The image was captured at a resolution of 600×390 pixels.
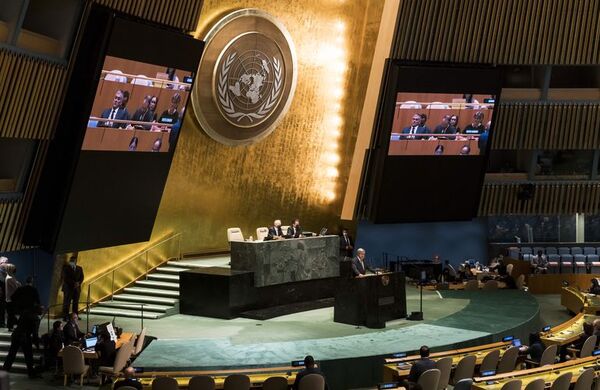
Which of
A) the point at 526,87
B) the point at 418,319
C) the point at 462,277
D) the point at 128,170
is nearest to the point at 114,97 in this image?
the point at 128,170

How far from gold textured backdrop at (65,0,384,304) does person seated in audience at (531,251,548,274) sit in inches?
245

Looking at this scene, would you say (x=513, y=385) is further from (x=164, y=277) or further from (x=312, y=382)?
(x=164, y=277)

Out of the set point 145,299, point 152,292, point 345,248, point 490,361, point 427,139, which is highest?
point 427,139

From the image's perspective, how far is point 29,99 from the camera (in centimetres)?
1473

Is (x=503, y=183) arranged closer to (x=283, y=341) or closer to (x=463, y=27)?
(x=463, y=27)

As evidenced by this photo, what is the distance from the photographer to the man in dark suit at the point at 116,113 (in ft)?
52.6

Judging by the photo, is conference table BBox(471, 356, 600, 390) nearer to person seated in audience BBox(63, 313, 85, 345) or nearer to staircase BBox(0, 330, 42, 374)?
person seated in audience BBox(63, 313, 85, 345)

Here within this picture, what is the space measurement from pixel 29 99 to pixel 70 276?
3.85m

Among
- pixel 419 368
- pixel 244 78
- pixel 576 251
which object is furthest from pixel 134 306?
pixel 576 251

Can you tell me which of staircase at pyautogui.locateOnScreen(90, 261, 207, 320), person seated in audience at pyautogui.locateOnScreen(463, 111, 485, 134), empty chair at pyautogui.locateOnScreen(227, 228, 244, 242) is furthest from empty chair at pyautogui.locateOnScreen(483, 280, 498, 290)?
staircase at pyautogui.locateOnScreen(90, 261, 207, 320)

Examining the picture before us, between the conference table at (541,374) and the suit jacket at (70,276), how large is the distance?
353 inches

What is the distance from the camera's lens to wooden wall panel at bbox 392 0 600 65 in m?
21.7

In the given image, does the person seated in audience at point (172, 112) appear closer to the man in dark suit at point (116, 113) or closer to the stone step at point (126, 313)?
the man in dark suit at point (116, 113)

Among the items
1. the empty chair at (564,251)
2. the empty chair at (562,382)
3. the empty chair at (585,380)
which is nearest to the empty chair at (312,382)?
the empty chair at (562,382)
